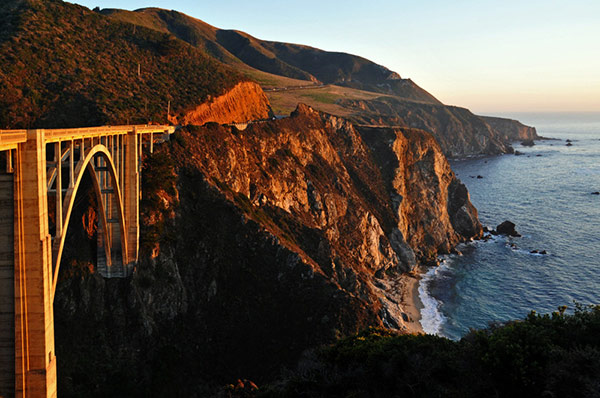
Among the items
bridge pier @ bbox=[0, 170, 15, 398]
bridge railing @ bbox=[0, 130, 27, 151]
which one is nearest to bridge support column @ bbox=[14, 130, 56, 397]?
bridge pier @ bbox=[0, 170, 15, 398]

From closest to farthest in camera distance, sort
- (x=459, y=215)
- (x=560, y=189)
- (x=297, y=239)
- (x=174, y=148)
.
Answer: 1. (x=174, y=148)
2. (x=297, y=239)
3. (x=459, y=215)
4. (x=560, y=189)

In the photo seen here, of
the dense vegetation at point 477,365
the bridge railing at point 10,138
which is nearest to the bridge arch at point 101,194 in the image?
the bridge railing at point 10,138

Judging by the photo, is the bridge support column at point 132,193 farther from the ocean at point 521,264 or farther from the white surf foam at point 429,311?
the ocean at point 521,264

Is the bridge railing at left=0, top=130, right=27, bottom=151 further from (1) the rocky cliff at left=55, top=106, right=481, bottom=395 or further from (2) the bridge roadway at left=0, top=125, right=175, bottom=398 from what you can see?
(1) the rocky cliff at left=55, top=106, right=481, bottom=395

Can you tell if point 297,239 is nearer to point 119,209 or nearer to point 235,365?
point 235,365

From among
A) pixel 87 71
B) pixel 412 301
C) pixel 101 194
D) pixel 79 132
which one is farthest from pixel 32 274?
pixel 87 71

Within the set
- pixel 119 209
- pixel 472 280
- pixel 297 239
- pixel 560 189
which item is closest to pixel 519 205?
pixel 560 189
